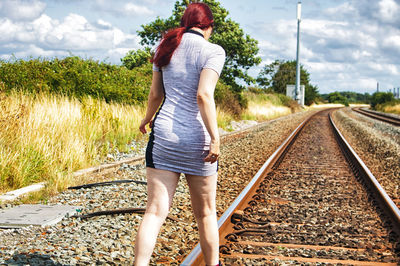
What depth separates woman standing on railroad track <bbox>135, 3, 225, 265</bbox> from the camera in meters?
2.46

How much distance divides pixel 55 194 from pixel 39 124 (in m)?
2.51

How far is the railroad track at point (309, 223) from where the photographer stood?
12.1ft

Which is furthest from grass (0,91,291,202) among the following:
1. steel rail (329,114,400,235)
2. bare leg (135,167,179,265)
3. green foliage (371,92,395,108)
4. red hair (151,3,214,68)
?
green foliage (371,92,395,108)

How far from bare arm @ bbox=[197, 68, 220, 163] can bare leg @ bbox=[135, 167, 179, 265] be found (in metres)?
0.32

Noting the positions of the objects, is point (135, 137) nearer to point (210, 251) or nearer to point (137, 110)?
point (137, 110)

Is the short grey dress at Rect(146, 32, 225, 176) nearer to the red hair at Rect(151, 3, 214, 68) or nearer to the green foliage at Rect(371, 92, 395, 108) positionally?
the red hair at Rect(151, 3, 214, 68)

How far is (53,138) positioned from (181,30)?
5.60 meters

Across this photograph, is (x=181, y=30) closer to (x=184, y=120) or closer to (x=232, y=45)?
(x=184, y=120)

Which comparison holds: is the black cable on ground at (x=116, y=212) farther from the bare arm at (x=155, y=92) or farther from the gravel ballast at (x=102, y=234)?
the bare arm at (x=155, y=92)

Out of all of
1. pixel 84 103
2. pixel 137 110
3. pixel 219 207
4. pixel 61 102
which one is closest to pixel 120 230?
pixel 219 207

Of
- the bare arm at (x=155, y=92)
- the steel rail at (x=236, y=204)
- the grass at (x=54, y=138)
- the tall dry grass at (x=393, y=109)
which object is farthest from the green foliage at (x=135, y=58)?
the tall dry grass at (x=393, y=109)

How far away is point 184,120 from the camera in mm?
2480

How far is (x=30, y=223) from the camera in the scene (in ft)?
14.1

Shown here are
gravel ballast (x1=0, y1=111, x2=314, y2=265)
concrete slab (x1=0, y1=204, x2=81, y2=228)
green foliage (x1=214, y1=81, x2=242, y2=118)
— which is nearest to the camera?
gravel ballast (x1=0, y1=111, x2=314, y2=265)
